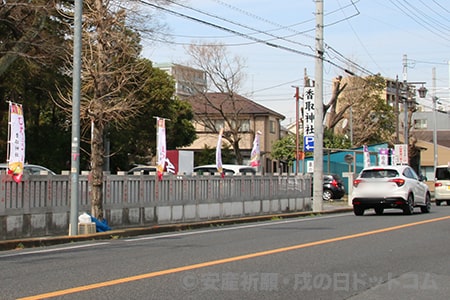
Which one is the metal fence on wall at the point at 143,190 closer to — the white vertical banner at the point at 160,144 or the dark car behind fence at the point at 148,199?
the dark car behind fence at the point at 148,199

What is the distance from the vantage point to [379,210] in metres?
23.8

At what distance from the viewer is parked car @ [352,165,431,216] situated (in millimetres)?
21453

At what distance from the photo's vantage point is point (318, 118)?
83.7 ft

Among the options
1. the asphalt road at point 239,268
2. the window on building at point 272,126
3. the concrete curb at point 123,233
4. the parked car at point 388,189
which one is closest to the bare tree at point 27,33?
the concrete curb at point 123,233

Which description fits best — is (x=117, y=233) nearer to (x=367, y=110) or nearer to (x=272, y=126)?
(x=272, y=126)

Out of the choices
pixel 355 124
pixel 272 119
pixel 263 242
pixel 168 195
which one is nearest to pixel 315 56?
pixel 168 195

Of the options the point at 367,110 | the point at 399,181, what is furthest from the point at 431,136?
the point at 399,181

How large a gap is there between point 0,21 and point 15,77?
3.58 m

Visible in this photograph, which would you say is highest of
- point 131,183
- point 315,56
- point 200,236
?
point 315,56

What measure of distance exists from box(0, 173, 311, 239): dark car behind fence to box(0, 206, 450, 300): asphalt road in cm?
180

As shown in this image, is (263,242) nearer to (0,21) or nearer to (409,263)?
(409,263)

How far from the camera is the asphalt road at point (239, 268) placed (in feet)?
26.2

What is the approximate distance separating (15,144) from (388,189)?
491 inches

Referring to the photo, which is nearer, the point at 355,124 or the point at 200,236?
the point at 200,236
